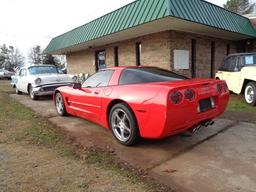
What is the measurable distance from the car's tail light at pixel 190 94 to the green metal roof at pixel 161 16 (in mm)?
5193

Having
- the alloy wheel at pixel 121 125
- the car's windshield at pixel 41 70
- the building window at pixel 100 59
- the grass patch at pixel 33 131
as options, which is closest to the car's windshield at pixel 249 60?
the alloy wheel at pixel 121 125

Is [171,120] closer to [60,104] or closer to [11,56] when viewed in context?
[60,104]

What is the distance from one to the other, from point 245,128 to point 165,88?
104 inches

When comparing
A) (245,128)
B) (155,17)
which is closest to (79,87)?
(245,128)

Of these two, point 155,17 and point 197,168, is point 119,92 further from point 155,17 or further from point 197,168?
point 155,17

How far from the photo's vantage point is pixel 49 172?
10.8ft

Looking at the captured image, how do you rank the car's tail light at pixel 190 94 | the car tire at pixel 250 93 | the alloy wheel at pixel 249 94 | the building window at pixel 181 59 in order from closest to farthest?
1. the car's tail light at pixel 190 94
2. the car tire at pixel 250 93
3. the alloy wheel at pixel 249 94
4. the building window at pixel 181 59

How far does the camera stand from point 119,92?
14.1 ft

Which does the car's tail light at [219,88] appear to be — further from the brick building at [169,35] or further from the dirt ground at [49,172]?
the brick building at [169,35]

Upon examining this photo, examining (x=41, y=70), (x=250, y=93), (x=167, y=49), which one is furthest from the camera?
(x=167, y=49)

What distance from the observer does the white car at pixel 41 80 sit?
9.91 m

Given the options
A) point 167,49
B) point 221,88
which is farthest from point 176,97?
point 167,49

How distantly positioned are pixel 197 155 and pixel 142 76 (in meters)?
1.57

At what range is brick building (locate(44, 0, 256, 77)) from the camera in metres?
9.25
